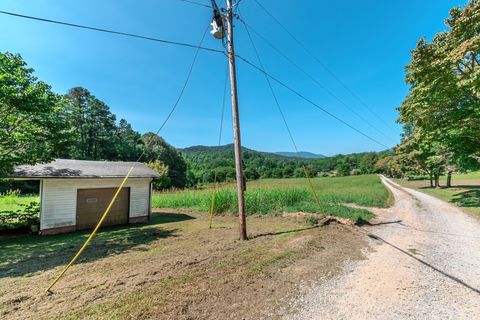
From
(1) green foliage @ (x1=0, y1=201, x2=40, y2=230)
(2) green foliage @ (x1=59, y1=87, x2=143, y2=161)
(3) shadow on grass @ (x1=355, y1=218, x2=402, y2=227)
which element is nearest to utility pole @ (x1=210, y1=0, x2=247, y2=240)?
(3) shadow on grass @ (x1=355, y1=218, x2=402, y2=227)

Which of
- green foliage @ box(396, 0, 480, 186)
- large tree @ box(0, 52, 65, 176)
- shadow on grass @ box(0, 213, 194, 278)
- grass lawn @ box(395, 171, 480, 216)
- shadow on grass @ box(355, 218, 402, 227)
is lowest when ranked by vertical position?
shadow on grass @ box(0, 213, 194, 278)

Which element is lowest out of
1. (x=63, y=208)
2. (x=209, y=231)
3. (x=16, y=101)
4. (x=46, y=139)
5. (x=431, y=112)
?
(x=209, y=231)

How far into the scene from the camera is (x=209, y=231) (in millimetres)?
9062

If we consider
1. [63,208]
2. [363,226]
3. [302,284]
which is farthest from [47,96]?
[363,226]

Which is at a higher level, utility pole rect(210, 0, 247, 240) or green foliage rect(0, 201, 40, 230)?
utility pole rect(210, 0, 247, 240)

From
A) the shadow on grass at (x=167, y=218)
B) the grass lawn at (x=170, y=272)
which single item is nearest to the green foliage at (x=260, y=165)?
the shadow on grass at (x=167, y=218)

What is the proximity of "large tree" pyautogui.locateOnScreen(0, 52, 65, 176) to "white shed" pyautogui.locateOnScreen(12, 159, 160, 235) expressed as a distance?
162 cm

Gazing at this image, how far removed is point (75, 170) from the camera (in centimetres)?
1027

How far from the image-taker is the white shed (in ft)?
30.3

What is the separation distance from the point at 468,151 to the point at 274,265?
52.4ft

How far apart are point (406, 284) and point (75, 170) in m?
12.2

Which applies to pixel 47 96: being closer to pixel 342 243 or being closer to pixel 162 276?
pixel 162 276

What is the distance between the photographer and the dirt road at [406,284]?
11.0 ft

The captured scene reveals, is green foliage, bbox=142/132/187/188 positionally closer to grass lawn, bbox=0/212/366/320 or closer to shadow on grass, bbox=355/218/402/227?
grass lawn, bbox=0/212/366/320
